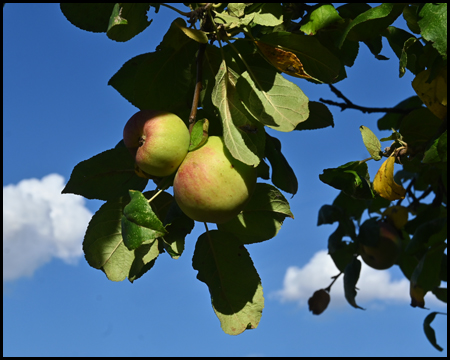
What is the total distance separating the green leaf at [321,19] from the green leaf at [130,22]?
497 millimetres

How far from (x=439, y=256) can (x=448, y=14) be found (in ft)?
3.96

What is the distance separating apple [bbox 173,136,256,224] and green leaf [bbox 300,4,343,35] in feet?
1.69

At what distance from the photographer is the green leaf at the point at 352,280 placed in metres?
2.33

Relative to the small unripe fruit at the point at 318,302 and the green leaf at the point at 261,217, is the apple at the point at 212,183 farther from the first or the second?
the small unripe fruit at the point at 318,302

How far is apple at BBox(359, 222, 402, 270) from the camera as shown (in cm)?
246

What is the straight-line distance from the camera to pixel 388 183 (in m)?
1.29

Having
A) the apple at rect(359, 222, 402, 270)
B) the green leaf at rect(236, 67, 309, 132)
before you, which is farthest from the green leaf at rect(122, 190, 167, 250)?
the apple at rect(359, 222, 402, 270)

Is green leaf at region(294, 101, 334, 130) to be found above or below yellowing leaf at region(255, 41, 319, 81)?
above

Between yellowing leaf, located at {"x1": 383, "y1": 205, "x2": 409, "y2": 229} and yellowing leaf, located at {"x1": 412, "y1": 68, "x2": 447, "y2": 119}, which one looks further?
yellowing leaf, located at {"x1": 383, "y1": 205, "x2": 409, "y2": 229}

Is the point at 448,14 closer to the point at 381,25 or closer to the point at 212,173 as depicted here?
the point at 381,25

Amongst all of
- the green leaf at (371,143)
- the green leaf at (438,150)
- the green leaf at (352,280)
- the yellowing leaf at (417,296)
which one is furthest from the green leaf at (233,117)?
the green leaf at (352,280)

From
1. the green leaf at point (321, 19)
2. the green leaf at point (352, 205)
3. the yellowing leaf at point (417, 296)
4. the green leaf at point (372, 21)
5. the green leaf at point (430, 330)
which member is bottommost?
the green leaf at point (430, 330)

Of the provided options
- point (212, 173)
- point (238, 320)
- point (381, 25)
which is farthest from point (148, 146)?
point (381, 25)

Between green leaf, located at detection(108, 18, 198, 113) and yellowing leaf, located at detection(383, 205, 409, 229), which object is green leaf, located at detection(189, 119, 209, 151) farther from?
→ yellowing leaf, located at detection(383, 205, 409, 229)
